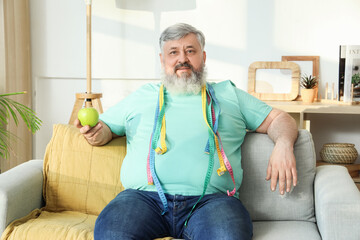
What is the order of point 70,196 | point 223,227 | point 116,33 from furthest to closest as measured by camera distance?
point 116,33
point 70,196
point 223,227

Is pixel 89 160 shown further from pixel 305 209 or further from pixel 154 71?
pixel 154 71

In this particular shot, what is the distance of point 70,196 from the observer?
1996 mm

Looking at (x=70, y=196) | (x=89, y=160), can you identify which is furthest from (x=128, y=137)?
(x=70, y=196)

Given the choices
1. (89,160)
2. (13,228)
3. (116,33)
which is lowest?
(13,228)

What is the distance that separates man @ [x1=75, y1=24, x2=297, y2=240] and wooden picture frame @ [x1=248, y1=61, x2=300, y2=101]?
53.3 inches

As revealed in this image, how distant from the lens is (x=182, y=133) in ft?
6.21

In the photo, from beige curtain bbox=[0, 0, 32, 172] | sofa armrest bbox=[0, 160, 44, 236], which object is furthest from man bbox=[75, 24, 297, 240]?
beige curtain bbox=[0, 0, 32, 172]

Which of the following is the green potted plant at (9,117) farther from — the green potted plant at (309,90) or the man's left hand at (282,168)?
the green potted plant at (309,90)

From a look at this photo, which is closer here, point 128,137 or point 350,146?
point 128,137

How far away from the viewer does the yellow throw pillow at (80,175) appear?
1985 mm

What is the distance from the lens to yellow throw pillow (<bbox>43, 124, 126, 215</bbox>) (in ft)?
6.51

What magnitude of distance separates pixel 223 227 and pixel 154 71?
2182 millimetres

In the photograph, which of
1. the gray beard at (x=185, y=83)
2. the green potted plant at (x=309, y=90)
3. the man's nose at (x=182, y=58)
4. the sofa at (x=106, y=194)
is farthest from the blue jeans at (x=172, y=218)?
the green potted plant at (x=309, y=90)

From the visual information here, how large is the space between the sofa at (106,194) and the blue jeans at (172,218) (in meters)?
0.13
